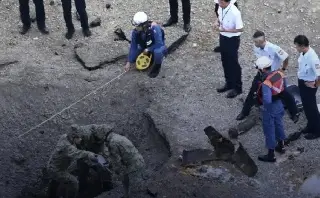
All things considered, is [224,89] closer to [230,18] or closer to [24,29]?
[230,18]

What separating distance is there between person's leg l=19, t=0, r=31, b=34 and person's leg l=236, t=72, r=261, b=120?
17.2 feet

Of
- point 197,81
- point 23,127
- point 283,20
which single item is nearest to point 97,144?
point 23,127

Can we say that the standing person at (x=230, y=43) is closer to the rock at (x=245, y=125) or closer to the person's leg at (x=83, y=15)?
the rock at (x=245, y=125)

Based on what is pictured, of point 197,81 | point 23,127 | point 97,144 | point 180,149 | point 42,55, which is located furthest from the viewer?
point 42,55

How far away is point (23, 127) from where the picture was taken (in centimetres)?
1398

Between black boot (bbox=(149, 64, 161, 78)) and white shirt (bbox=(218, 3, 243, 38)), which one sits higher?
white shirt (bbox=(218, 3, 243, 38))

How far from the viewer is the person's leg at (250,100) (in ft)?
41.1

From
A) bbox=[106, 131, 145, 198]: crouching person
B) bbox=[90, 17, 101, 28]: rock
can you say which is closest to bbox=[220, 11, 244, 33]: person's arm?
bbox=[106, 131, 145, 198]: crouching person

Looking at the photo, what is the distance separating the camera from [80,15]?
16.3 meters

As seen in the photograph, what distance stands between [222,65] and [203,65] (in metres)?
0.72

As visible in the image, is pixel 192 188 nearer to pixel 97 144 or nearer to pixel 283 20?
pixel 97 144

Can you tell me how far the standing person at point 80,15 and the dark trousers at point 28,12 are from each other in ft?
1.64

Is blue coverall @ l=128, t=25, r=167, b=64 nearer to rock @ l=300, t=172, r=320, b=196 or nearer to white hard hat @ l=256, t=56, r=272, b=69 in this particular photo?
white hard hat @ l=256, t=56, r=272, b=69

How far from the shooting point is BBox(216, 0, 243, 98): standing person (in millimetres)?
13734
